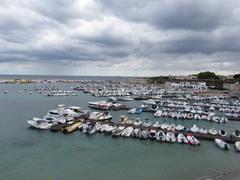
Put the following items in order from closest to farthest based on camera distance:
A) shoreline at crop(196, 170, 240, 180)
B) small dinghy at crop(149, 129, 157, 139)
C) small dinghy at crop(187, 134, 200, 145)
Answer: shoreline at crop(196, 170, 240, 180) < small dinghy at crop(187, 134, 200, 145) < small dinghy at crop(149, 129, 157, 139)

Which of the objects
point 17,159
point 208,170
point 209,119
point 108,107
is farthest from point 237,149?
point 108,107

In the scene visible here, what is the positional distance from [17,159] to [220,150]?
27078 millimetres

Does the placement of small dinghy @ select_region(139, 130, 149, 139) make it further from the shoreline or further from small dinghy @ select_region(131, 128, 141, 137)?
the shoreline

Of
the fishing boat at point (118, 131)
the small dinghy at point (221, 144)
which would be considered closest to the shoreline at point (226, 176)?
the small dinghy at point (221, 144)

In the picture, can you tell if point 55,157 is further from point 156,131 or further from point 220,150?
point 220,150

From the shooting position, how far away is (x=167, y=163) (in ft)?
92.0

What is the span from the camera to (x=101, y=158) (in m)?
29.5

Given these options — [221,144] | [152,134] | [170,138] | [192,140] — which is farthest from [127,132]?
[221,144]

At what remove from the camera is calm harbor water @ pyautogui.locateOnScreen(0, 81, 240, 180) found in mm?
25172

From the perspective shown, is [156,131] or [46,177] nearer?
[46,177]

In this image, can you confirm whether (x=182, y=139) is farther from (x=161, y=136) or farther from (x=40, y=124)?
(x=40, y=124)

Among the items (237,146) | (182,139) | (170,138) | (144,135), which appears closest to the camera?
(237,146)

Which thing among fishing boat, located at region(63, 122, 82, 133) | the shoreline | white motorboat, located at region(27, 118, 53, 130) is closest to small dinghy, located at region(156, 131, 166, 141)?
the shoreline

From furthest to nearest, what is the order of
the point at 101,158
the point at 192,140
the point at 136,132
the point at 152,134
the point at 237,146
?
the point at 136,132 < the point at 152,134 < the point at 192,140 < the point at 237,146 < the point at 101,158
